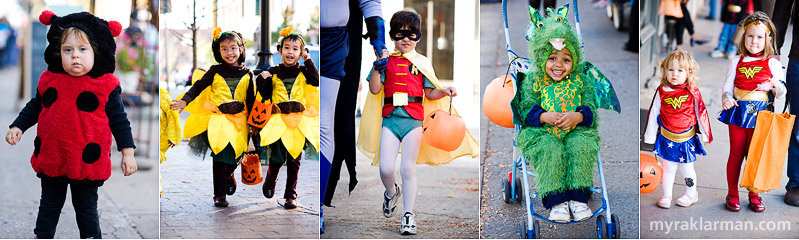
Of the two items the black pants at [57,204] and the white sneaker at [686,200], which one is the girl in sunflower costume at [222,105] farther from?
the white sneaker at [686,200]

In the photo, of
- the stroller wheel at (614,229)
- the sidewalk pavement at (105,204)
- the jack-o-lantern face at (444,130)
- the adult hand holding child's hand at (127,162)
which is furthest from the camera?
the sidewalk pavement at (105,204)

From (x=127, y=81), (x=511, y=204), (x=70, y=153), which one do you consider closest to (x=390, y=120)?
(x=511, y=204)

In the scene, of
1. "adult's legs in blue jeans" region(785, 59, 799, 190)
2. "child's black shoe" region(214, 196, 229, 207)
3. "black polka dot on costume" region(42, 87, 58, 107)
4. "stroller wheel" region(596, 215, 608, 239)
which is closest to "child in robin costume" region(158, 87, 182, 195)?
"child's black shoe" region(214, 196, 229, 207)

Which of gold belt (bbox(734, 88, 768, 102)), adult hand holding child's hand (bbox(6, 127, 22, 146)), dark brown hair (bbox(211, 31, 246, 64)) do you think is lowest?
adult hand holding child's hand (bbox(6, 127, 22, 146))

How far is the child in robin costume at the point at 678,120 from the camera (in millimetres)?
4965

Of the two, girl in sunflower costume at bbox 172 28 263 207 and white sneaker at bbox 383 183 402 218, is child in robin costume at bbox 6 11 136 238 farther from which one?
white sneaker at bbox 383 183 402 218

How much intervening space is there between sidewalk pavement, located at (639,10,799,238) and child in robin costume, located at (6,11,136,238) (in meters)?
3.21

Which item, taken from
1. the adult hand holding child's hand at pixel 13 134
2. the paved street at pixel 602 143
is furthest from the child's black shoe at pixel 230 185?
the paved street at pixel 602 143

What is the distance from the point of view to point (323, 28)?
16.4 ft

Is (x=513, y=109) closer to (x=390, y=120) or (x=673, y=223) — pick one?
(x=390, y=120)

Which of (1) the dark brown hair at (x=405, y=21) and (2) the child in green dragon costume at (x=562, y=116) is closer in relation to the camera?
(2) the child in green dragon costume at (x=562, y=116)

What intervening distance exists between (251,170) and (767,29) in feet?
10.6

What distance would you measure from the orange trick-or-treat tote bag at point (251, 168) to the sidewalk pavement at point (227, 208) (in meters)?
0.03

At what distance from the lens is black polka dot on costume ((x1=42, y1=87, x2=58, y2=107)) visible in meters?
4.40
